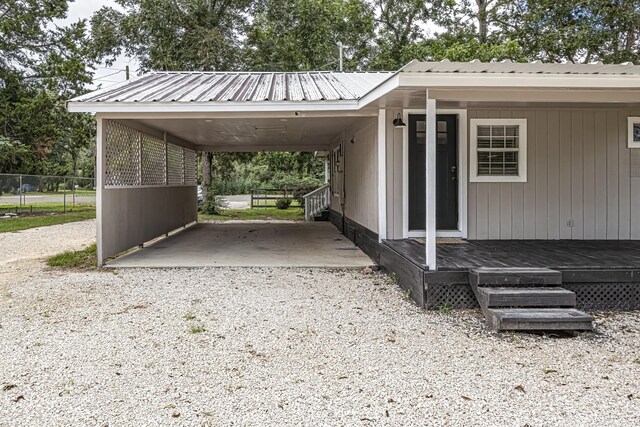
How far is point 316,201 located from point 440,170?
8.59 m

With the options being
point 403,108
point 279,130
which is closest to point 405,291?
point 403,108

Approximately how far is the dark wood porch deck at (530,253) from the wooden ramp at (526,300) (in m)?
0.28

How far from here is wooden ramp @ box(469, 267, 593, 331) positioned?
12.3ft

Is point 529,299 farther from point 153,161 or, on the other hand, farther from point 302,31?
point 302,31

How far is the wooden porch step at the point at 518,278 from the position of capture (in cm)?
427

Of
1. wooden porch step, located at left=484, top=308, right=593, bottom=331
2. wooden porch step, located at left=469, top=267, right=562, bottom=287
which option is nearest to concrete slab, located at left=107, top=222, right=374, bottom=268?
wooden porch step, located at left=469, top=267, right=562, bottom=287

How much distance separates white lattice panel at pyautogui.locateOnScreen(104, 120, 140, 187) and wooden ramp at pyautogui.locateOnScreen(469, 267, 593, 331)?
534 cm

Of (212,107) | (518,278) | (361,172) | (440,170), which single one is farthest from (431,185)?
(361,172)

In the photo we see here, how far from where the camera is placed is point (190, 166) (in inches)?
499

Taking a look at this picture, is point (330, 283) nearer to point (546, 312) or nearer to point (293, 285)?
point (293, 285)

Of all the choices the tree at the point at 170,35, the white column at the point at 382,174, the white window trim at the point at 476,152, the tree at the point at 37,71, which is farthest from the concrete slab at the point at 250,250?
the tree at the point at 37,71

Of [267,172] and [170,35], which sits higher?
[170,35]

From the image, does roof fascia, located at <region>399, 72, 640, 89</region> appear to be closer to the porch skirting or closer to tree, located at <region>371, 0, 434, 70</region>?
the porch skirting

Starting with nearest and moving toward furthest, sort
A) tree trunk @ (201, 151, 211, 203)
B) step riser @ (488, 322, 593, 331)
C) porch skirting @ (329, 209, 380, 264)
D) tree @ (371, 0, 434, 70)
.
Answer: step riser @ (488, 322, 593, 331)
porch skirting @ (329, 209, 380, 264)
tree trunk @ (201, 151, 211, 203)
tree @ (371, 0, 434, 70)
